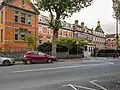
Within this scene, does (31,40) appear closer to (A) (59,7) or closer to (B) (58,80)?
(A) (59,7)

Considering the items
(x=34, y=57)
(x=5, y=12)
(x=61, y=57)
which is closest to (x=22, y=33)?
(x=5, y=12)

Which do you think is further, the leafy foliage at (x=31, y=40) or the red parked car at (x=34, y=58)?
the leafy foliage at (x=31, y=40)

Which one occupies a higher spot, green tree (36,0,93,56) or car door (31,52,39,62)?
green tree (36,0,93,56)

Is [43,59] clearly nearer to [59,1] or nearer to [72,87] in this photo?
[59,1]

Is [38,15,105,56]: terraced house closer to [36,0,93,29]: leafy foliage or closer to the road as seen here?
[36,0,93,29]: leafy foliage

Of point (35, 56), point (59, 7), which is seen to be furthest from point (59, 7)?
point (35, 56)

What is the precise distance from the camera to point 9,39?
1526 inches

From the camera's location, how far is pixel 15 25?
3988 centimetres

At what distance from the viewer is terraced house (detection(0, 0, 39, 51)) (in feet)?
127

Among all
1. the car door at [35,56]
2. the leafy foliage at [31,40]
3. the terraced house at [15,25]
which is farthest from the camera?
the terraced house at [15,25]

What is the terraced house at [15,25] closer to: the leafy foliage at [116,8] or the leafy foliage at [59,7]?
the leafy foliage at [59,7]

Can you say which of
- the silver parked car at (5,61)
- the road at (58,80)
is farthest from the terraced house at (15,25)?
the road at (58,80)

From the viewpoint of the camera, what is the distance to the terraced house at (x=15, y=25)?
3856cm

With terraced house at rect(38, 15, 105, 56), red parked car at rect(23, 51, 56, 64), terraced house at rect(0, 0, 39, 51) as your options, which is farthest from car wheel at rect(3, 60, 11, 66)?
terraced house at rect(38, 15, 105, 56)
